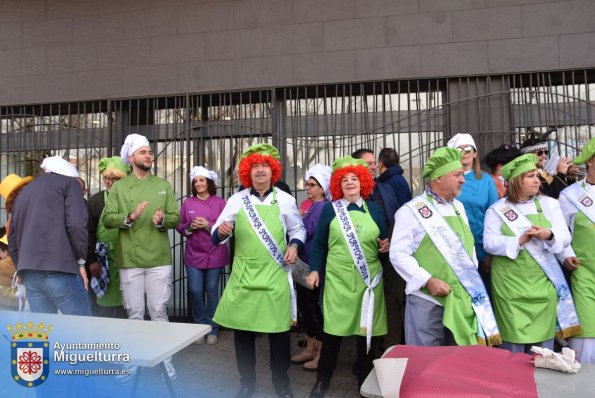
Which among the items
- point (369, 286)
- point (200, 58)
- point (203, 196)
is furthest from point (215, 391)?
point (200, 58)

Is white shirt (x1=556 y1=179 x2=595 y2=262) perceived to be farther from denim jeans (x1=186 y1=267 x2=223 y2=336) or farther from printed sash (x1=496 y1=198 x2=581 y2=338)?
denim jeans (x1=186 y1=267 x2=223 y2=336)

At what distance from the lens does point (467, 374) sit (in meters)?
1.76

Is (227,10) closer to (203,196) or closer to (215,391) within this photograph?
(203,196)

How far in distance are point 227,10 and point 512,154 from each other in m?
3.91

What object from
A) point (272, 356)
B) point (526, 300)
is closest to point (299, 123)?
point (272, 356)

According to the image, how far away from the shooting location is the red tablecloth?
165 cm

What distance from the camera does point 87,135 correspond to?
6.45m

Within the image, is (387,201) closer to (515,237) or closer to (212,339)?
(515,237)

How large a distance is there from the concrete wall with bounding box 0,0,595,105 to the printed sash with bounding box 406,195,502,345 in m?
2.87

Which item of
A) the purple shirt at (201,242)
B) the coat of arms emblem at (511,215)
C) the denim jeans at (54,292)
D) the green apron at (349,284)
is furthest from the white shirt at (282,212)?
the coat of arms emblem at (511,215)

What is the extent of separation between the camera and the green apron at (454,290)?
2914 millimetres

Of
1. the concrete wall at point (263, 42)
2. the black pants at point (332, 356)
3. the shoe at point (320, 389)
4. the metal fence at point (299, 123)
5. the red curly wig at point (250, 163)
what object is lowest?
the shoe at point (320, 389)

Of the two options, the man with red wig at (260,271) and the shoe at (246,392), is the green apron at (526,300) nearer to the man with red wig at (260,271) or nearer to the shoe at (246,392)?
the man with red wig at (260,271)

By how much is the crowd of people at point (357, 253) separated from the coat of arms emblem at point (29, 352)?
3.07 feet
